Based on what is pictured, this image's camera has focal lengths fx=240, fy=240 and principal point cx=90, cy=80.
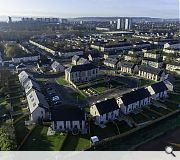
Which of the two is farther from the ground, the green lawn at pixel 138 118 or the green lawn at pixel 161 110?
the green lawn at pixel 161 110

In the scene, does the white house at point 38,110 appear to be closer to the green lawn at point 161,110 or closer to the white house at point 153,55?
the green lawn at point 161,110

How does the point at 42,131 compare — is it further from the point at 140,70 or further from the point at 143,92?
the point at 140,70

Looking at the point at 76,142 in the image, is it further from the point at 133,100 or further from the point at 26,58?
the point at 26,58

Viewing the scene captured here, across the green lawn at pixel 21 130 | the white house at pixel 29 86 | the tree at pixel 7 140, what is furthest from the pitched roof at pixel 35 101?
the tree at pixel 7 140

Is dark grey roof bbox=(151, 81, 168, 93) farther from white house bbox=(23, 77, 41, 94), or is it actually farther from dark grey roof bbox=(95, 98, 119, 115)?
white house bbox=(23, 77, 41, 94)

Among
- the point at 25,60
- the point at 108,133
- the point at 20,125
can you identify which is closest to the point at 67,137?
the point at 108,133
